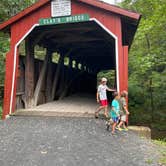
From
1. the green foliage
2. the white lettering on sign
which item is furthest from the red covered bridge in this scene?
the green foliage

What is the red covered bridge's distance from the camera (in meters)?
8.22

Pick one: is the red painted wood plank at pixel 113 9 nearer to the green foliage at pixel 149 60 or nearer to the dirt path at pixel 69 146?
the dirt path at pixel 69 146

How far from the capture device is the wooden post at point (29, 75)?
10172 millimetres

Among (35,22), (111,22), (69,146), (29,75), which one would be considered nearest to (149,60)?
(111,22)

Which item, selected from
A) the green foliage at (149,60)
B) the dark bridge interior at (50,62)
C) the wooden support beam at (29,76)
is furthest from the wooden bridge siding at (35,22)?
the green foliage at (149,60)

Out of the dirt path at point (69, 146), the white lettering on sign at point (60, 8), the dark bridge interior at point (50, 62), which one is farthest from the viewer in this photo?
the dark bridge interior at point (50, 62)

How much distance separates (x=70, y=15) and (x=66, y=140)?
4.55m

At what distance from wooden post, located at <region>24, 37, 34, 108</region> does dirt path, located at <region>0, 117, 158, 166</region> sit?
2.69 m

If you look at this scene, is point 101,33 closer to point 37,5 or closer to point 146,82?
point 37,5

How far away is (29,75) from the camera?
10258 millimetres

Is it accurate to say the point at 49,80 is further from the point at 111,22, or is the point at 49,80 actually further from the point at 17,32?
the point at 111,22

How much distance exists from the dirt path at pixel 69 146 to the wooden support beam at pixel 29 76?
2677 millimetres

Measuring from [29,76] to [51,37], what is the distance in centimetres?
256

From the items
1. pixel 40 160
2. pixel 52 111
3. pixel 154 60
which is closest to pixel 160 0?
pixel 154 60
